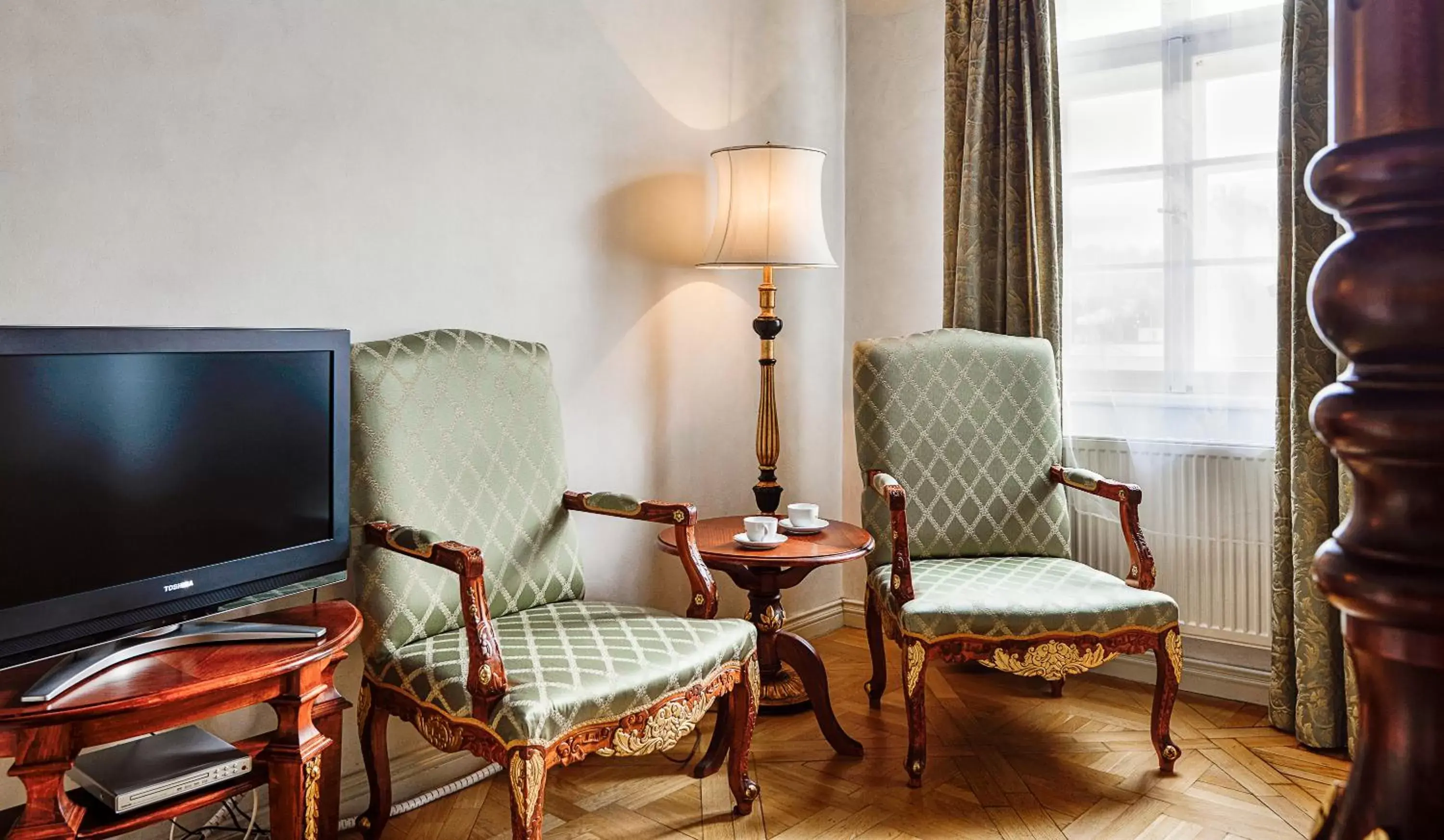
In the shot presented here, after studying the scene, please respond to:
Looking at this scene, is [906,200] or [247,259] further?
[906,200]

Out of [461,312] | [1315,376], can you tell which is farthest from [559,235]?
[1315,376]

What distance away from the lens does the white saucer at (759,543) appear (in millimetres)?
2666

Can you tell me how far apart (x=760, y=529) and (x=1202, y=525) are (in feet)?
4.66

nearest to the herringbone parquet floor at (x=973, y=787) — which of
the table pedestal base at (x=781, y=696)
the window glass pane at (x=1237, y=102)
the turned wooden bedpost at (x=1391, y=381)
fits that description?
the table pedestal base at (x=781, y=696)

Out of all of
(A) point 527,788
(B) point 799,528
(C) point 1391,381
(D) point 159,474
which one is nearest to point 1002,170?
(B) point 799,528

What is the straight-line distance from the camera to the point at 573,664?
6.50 ft

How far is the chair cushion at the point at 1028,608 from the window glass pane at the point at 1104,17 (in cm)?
174

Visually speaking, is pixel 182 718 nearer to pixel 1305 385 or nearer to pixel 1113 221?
pixel 1305 385

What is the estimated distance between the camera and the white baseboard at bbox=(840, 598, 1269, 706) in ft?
10.2

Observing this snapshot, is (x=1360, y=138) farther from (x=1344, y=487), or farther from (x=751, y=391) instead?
(x=751, y=391)

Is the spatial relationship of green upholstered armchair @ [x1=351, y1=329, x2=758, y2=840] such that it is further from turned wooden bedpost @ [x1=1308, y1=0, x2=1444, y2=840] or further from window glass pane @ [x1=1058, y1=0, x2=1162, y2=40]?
window glass pane @ [x1=1058, y1=0, x2=1162, y2=40]

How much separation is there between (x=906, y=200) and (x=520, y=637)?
2.27m

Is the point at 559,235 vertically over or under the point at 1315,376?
over

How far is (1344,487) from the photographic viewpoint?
2.70 metres
